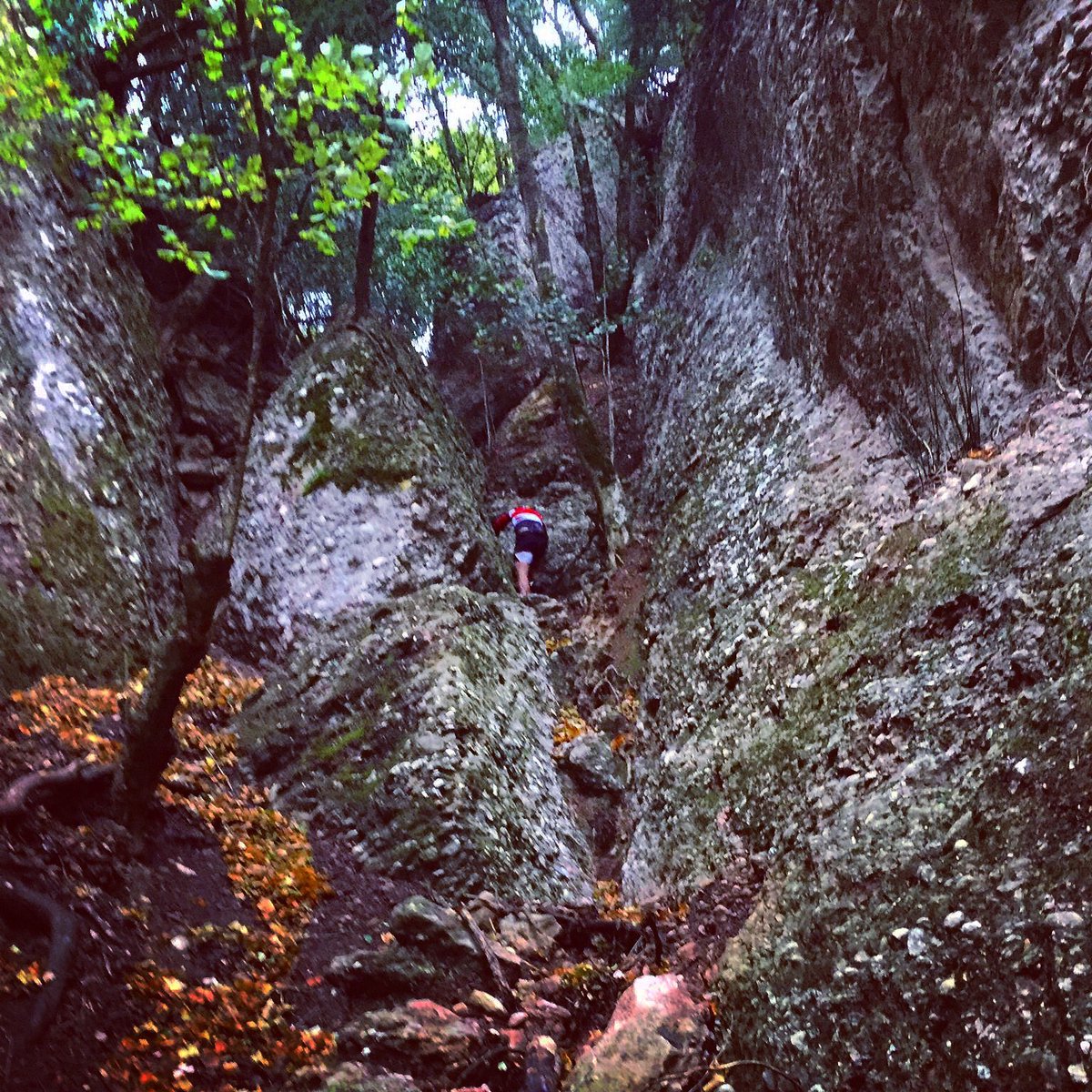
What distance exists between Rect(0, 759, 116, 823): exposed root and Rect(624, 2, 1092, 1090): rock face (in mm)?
4204

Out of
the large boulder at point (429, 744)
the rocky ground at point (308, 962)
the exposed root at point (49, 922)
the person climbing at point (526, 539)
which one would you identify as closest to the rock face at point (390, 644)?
the large boulder at point (429, 744)

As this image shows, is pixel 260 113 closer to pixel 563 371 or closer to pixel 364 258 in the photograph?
pixel 563 371

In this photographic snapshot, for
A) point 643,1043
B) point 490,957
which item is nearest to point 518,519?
point 490,957

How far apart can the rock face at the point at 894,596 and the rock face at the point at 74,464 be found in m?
5.92

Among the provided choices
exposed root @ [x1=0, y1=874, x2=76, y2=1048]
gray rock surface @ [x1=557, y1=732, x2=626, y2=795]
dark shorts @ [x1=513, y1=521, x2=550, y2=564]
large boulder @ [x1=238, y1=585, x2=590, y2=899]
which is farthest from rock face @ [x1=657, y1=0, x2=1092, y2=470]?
exposed root @ [x1=0, y1=874, x2=76, y2=1048]

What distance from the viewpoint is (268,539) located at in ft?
33.4

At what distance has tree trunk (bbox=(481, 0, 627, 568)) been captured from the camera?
444 inches

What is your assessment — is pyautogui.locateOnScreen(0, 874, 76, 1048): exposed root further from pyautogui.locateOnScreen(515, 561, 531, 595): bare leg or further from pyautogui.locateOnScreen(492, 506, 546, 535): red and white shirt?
pyautogui.locateOnScreen(492, 506, 546, 535): red and white shirt

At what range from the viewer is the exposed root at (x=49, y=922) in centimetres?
393

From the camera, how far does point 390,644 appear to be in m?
8.23

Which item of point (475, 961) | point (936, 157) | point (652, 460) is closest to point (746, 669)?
point (475, 961)

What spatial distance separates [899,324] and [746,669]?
313 centimetres

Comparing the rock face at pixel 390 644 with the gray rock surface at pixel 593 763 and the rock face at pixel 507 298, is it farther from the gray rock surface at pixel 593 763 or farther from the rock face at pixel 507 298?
the rock face at pixel 507 298

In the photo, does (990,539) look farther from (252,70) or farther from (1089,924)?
(252,70)
